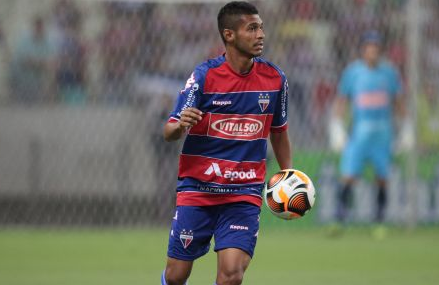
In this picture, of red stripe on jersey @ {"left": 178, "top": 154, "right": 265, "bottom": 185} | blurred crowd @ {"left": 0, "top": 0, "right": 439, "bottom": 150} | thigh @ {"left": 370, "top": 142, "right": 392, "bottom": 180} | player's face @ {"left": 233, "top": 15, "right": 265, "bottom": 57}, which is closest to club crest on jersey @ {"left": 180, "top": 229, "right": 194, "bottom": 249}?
red stripe on jersey @ {"left": 178, "top": 154, "right": 265, "bottom": 185}

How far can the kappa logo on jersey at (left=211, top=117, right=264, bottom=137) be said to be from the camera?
7.00m

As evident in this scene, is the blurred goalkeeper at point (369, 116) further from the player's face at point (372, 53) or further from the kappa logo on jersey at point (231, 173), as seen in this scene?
the kappa logo on jersey at point (231, 173)

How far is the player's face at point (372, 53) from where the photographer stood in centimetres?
1440

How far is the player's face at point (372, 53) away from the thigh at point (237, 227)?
777 cm

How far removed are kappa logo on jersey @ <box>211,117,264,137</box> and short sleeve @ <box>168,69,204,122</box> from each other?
0.23 m

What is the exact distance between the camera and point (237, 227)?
271 inches

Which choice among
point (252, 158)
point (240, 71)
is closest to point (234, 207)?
point (252, 158)

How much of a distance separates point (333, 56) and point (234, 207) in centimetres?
868

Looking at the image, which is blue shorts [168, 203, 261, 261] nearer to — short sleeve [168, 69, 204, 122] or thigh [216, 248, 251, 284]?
thigh [216, 248, 251, 284]

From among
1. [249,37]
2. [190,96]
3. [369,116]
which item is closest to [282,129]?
[249,37]

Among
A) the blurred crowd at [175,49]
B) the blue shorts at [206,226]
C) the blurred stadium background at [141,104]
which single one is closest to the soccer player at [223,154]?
the blue shorts at [206,226]

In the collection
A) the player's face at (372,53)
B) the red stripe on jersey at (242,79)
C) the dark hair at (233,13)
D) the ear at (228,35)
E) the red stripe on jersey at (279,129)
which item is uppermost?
the dark hair at (233,13)

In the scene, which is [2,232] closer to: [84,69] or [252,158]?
[84,69]

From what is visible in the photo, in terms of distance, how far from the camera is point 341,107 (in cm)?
1460
